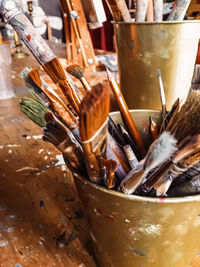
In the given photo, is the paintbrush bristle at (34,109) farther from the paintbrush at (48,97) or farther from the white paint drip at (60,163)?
the white paint drip at (60,163)

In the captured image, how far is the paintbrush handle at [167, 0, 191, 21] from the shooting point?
1.40 ft

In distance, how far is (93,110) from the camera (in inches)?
6.5

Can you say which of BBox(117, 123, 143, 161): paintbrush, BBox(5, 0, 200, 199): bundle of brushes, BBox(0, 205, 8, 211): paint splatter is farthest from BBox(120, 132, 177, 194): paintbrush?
BBox(0, 205, 8, 211): paint splatter

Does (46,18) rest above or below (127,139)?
above

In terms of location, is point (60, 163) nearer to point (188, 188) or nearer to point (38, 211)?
point (38, 211)

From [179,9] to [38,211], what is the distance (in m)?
0.38

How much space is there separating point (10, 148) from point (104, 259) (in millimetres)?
322

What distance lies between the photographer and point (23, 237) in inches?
12.7

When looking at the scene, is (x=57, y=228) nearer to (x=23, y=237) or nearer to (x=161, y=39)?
(x=23, y=237)

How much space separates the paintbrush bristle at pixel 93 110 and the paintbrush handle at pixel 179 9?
334 mm

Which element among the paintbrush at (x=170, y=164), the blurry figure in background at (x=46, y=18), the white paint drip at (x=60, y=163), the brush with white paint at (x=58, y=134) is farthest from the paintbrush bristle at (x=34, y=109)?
the blurry figure in background at (x=46, y=18)

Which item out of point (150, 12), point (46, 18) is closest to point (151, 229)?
point (150, 12)

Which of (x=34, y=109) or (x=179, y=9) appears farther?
(x=179, y=9)

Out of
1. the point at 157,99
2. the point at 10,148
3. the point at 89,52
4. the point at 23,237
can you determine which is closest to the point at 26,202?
the point at 23,237
